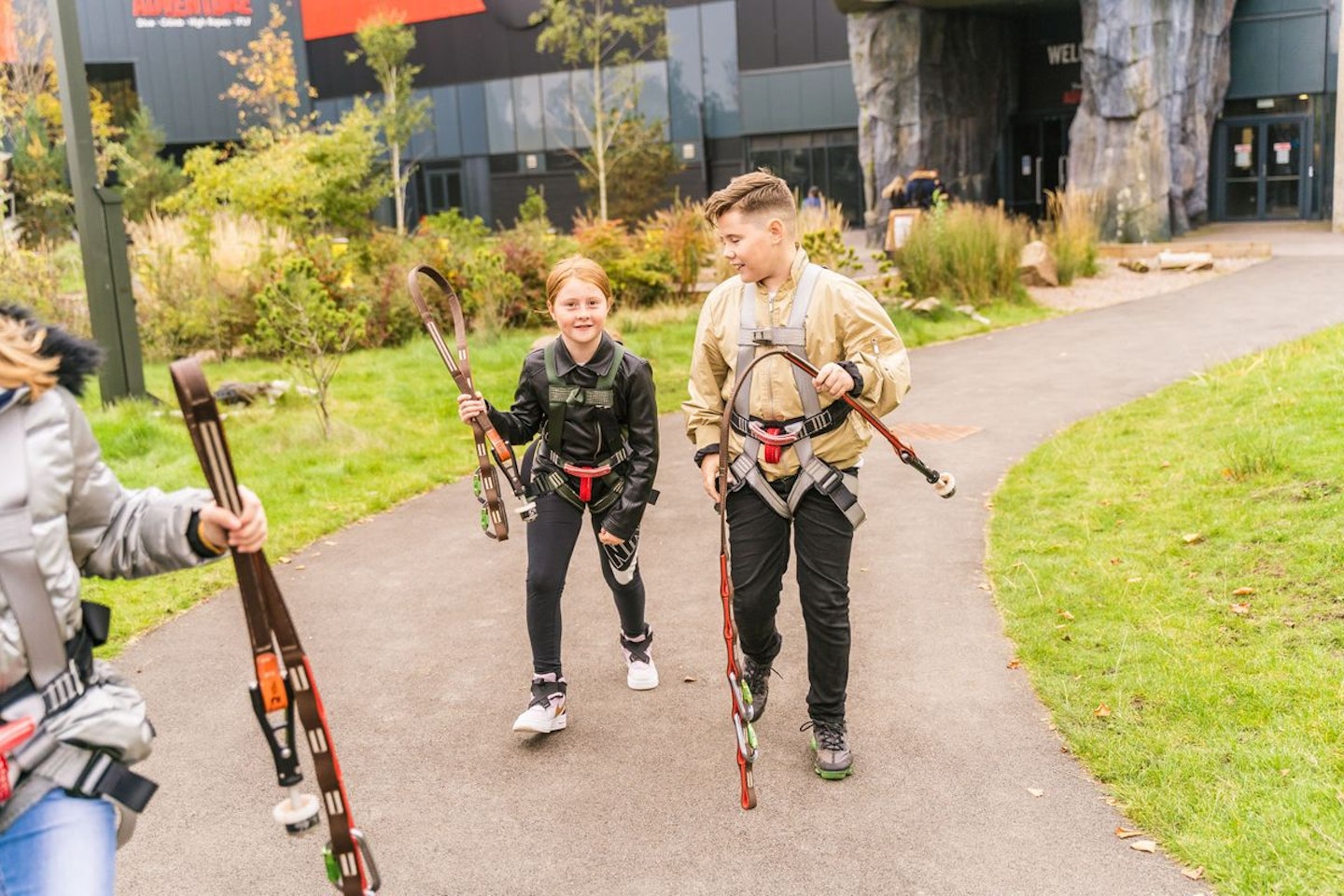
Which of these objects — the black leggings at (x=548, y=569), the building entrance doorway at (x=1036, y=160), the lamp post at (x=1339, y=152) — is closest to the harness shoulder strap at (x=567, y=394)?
the black leggings at (x=548, y=569)

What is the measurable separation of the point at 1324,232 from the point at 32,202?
30777mm

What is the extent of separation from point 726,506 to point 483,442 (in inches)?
49.6

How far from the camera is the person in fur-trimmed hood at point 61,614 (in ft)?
7.98

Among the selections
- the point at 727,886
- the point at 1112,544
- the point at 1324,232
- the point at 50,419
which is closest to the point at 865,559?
the point at 1112,544

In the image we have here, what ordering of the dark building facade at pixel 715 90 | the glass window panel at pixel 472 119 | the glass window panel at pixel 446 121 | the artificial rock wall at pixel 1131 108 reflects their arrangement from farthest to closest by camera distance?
the glass window panel at pixel 446 121 < the glass window panel at pixel 472 119 < the dark building facade at pixel 715 90 < the artificial rock wall at pixel 1131 108

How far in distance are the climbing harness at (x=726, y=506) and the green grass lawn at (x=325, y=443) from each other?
11.8 ft

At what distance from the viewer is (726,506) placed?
4.48 m

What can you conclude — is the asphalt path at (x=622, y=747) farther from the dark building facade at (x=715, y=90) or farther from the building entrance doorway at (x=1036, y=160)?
the building entrance doorway at (x=1036, y=160)

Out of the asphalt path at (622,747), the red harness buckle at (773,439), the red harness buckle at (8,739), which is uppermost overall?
the red harness buckle at (773,439)

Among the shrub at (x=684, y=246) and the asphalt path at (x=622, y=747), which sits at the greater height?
the shrub at (x=684, y=246)

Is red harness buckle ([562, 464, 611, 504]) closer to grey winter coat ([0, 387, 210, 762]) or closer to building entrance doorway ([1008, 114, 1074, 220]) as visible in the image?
grey winter coat ([0, 387, 210, 762])

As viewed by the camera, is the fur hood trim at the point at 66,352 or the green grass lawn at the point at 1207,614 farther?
the green grass lawn at the point at 1207,614

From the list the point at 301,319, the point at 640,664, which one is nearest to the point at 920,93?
the point at 301,319

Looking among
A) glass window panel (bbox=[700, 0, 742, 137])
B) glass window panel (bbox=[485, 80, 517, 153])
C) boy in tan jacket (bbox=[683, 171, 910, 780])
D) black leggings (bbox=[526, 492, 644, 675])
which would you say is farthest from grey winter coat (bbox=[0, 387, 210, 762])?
glass window panel (bbox=[485, 80, 517, 153])
